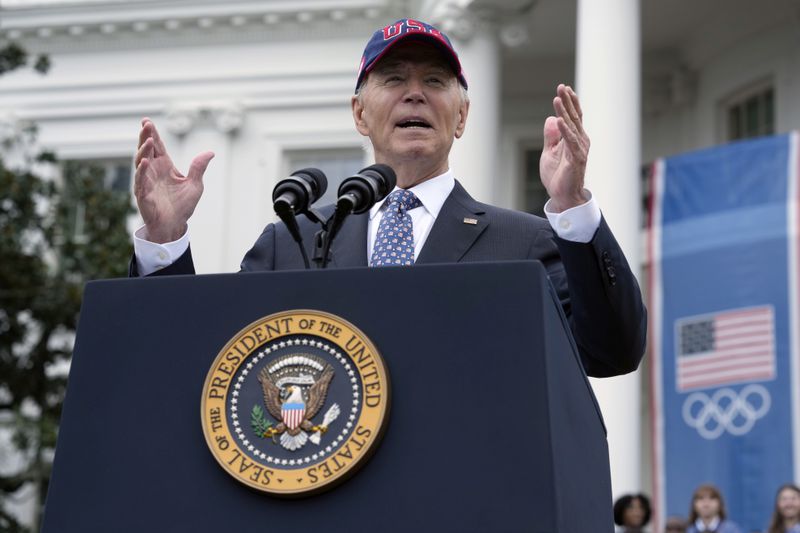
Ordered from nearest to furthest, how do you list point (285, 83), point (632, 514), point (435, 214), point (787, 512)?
1. point (435, 214)
2. point (787, 512)
3. point (632, 514)
4. point (285, 83)

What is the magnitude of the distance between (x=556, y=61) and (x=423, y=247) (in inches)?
754

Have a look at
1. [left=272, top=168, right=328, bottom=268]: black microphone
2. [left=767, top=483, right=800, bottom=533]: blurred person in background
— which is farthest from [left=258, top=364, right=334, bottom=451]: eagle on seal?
[left=767, top=483, right=800, bottom=533]: blurred person in background

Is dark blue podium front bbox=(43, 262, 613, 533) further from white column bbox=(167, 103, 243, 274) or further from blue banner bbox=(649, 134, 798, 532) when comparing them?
white column bbox=(167, 103, 243, 274)

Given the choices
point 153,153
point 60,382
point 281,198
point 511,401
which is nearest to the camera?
point 511,401

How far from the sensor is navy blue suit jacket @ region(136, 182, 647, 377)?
2.79 meters

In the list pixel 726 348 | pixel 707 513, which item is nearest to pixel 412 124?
pixel 707 513

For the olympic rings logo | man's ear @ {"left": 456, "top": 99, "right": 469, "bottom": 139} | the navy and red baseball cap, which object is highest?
the navy and red baseball cap

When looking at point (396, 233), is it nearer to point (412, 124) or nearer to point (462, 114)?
point (412, 124)

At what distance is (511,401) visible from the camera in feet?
7.16

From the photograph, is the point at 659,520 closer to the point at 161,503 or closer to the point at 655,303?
the point at 655,303

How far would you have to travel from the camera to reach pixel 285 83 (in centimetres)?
2170

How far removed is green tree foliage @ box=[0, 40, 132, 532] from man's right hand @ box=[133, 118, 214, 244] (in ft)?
46.4

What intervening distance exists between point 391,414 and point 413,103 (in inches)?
44.3

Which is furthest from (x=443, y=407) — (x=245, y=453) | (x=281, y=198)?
(x=281, y=198)
